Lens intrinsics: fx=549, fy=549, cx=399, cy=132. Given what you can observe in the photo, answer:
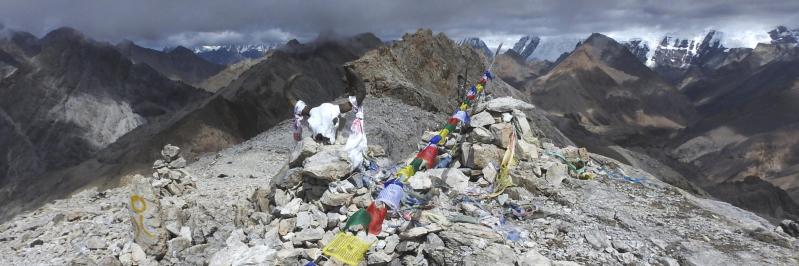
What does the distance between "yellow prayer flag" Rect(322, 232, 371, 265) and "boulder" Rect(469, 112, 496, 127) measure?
5.05m

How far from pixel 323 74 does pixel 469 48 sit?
59491 millimetres

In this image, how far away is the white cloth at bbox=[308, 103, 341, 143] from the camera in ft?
35.3

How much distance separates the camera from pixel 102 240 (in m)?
10.4

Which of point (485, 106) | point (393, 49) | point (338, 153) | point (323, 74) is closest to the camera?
point (338, 153)

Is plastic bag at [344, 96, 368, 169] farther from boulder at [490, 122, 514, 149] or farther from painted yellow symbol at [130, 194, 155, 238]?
painted yellow symbol at [130, 194, 155, 238]

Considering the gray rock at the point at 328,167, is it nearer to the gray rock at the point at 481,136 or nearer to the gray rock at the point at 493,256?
the gray rock at the point at 493,256

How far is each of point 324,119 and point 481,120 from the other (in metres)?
3.55

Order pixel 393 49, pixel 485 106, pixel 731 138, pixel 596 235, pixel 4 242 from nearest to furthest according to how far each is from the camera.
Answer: pixel 596 235, pixel 4 242, pixel 485 106, pixel 393 49, pixel 731 138

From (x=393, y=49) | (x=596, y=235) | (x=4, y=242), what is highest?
(x=393, y=49)

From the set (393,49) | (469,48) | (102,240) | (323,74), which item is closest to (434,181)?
(102,240)

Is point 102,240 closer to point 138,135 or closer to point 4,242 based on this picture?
point 4,242

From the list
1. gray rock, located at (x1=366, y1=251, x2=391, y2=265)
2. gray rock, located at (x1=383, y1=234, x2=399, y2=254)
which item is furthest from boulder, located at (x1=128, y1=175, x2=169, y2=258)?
gray rock, located at (x1=383, y1=234, x2=399, y2=254)

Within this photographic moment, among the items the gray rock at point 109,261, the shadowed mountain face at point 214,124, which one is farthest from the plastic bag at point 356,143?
the shadowed mountain face at point 214,124

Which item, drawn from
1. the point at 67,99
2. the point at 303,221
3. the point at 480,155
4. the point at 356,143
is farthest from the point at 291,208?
the point at 67,99
